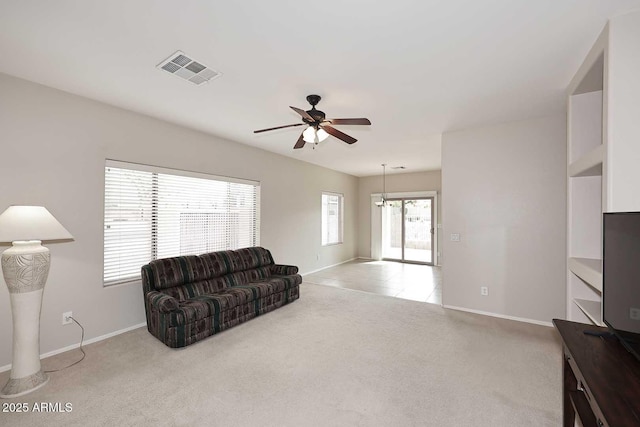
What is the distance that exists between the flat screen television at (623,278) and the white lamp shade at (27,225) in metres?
3.85

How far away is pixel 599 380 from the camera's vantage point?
123 cm

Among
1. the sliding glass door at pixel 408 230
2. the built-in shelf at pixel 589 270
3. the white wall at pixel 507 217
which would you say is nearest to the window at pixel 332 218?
the sliding glass door at pixel 408 230

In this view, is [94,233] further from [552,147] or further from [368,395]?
[552,147]

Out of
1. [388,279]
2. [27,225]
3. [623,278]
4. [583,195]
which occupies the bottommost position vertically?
[388,279]

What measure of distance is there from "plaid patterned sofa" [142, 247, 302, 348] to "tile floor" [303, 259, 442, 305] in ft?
5.54

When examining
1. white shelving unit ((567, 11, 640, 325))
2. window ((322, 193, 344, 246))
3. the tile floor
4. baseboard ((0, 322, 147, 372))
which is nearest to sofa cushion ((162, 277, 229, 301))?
baseboard ((0, 322, 147, 372))

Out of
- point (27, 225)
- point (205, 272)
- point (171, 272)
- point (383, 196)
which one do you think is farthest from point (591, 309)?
point (383, 196)

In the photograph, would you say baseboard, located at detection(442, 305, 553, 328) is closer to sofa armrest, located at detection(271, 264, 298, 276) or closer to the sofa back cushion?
sofa armrest, located at detection(271, 264, 298, 276)

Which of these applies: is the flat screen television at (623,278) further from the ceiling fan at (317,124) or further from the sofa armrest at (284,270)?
the sofa armrest at (284,270)

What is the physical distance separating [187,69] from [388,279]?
5.45 m

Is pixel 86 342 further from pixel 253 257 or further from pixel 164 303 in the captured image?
pixel 253 257

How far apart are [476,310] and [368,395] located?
2.72 meters

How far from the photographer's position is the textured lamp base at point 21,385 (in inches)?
86.7

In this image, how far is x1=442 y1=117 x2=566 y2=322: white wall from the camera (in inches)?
144
